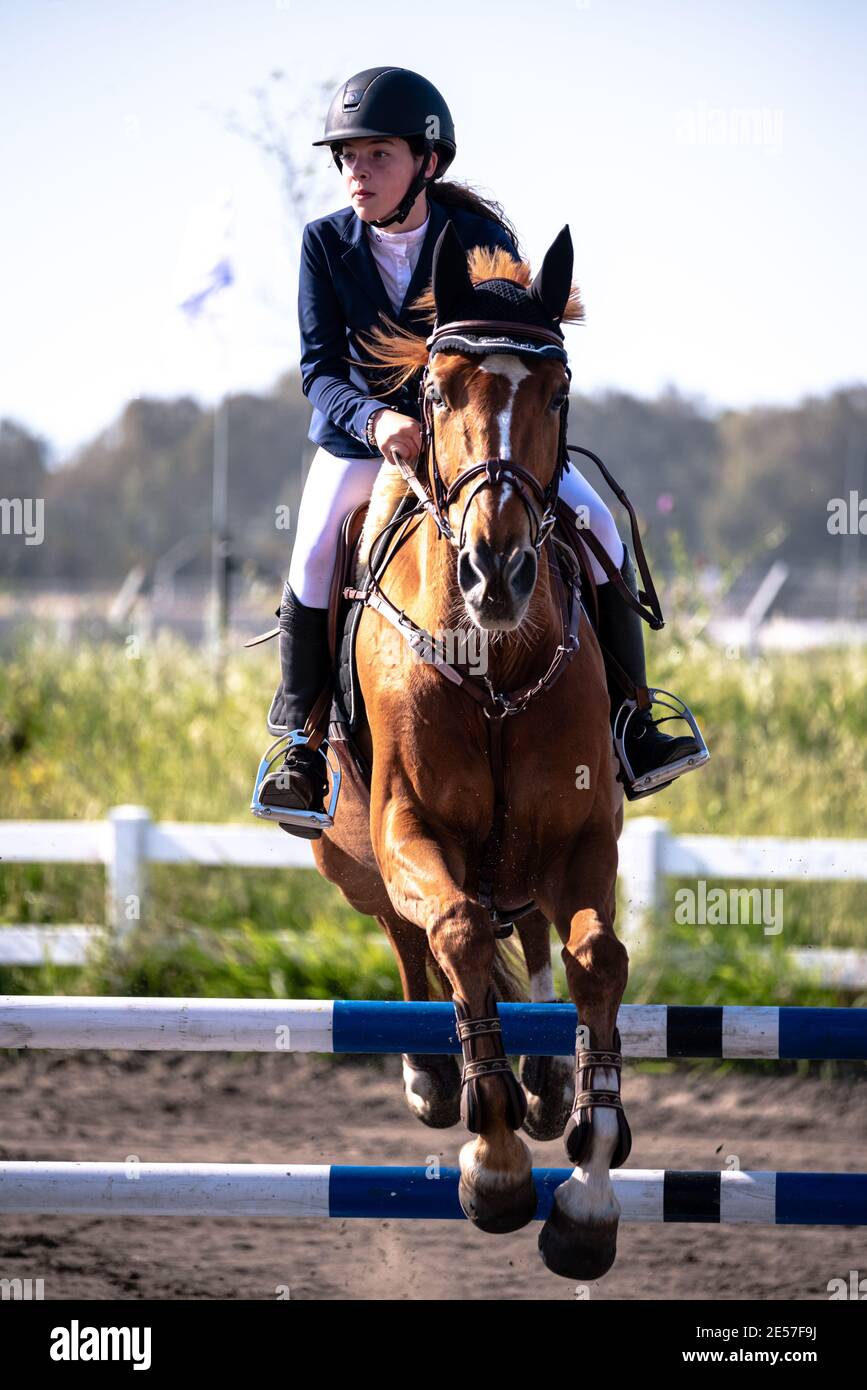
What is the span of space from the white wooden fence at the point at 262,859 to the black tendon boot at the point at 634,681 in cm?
303

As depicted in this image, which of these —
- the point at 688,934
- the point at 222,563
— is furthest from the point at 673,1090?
the point at 222,563

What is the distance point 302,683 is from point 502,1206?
1778 mm

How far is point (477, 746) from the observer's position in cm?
375

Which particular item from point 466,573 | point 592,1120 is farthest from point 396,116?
point 592,1120

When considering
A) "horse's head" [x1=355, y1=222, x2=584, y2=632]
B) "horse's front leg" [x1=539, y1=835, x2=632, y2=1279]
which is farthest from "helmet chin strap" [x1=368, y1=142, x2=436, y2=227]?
"horse's front leg" [x1=539, y1=835, x2=632, y2=1279]

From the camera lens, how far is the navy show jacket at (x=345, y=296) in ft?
13.9

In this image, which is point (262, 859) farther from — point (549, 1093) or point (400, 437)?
point (400, 437)

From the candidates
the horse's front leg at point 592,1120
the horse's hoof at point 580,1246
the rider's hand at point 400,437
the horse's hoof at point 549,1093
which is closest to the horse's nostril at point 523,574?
the rider's hand at point 400,437

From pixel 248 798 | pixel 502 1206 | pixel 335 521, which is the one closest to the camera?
pixel 502 1206

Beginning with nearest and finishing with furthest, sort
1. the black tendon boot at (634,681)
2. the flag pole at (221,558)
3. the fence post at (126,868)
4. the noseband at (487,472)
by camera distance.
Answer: the noseband at (487,472), the black tendon boot at (634,681), the fence post at (126,868), the flag pole at (221,558)

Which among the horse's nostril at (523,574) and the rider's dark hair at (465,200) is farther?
the rider's dark hair at (465,200)

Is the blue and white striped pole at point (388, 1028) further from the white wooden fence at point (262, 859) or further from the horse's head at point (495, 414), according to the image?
the white wooden fence at point (262, 859)

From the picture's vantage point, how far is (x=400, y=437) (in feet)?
12.3

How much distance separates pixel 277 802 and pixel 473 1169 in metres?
1.36
